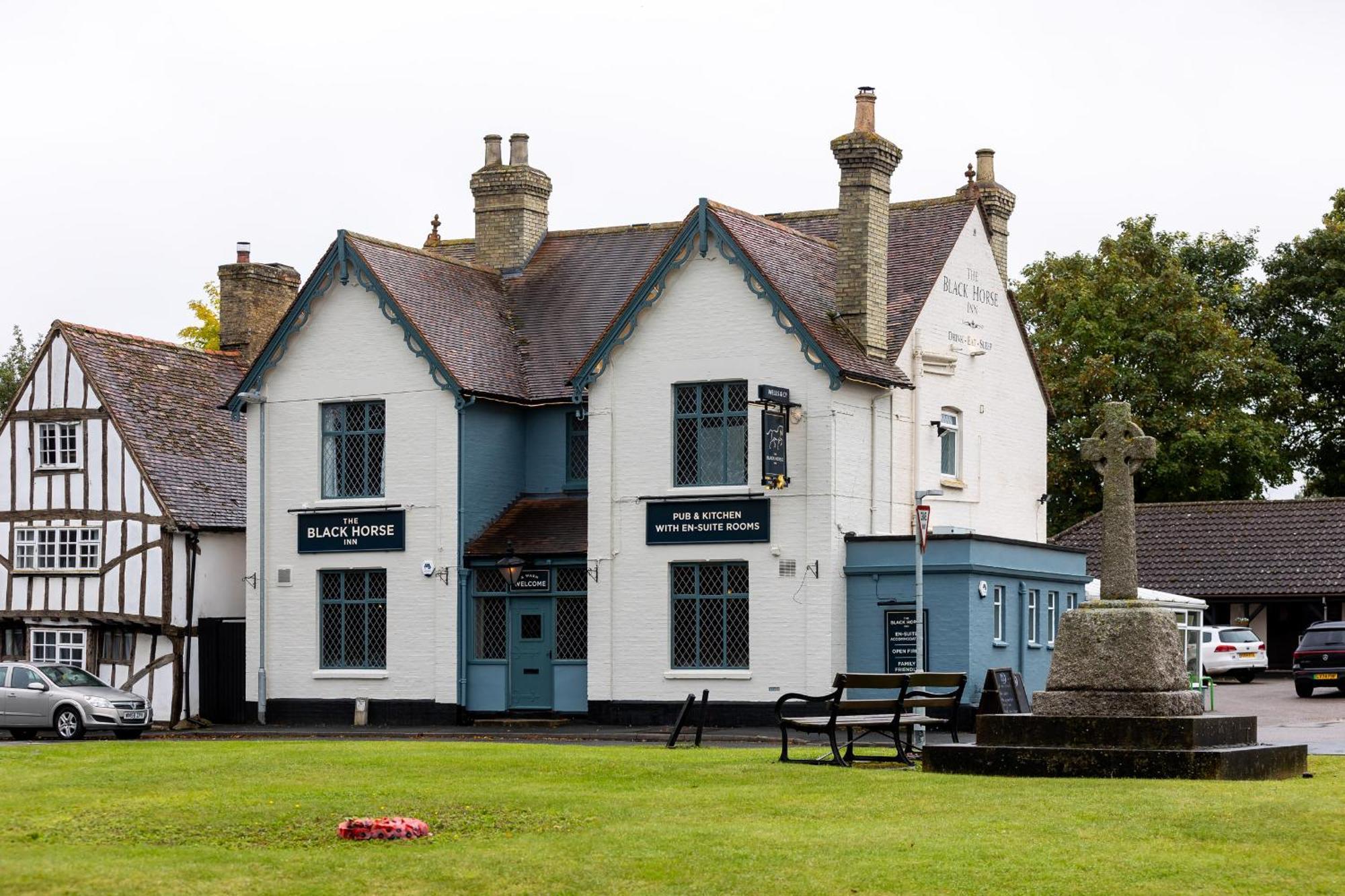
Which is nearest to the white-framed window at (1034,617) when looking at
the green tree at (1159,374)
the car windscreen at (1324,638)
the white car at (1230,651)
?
the car windscreen at (1324,638)

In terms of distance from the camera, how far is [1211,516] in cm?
5238

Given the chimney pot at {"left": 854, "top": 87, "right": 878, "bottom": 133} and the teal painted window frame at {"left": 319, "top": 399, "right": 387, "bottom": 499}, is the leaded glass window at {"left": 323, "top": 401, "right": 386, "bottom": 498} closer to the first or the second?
the teal painted window frame at {"left": 319, "top": 399, "right": 387, "bottom": 499}

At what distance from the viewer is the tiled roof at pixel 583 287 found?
3375 centimetres

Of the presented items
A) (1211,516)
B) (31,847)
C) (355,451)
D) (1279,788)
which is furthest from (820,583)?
(1211,516)

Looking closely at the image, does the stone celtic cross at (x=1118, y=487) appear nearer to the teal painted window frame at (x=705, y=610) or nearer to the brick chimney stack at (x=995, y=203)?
the teal painted window frame at (x=705, y=610)

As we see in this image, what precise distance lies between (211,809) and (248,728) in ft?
65.7

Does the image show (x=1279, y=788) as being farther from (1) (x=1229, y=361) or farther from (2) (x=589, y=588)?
(1) (x=1229, y=361)

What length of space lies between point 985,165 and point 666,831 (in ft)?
90.0

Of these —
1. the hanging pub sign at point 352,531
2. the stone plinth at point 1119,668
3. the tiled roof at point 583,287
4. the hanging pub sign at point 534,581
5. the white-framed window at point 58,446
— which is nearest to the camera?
the stone plinth at point 1119,668

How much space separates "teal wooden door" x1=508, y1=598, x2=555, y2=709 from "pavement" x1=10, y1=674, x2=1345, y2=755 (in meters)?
0.80

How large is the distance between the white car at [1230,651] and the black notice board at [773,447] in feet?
62.4

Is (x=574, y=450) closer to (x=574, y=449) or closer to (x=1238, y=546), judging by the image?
(x=574, y=449)

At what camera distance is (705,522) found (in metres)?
33.0

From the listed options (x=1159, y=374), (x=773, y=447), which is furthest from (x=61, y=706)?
(x=1159, y=374)
